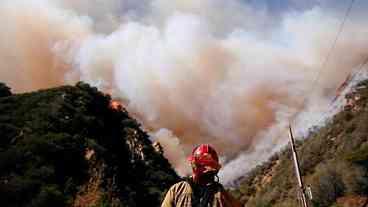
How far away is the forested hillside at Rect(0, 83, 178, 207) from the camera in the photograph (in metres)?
35.5

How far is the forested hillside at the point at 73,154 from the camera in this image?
3547 cm

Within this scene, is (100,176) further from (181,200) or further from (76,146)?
(181,200)

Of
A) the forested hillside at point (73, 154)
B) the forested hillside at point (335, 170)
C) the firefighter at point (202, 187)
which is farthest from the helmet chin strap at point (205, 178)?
the forested hillside at point (335, 170)

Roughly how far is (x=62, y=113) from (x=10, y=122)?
596cm

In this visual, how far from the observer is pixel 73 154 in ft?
140

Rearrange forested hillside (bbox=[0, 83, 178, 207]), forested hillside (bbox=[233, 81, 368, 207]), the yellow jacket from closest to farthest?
1. the yellow jacket
2. forested hillside (bbox=[0, 83, 178, 207])
3. forested hillside (bbox=[233, 81, 368, 207])

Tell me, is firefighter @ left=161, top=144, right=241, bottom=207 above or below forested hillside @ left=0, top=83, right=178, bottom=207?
below

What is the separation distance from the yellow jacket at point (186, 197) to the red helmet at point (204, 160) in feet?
0.49

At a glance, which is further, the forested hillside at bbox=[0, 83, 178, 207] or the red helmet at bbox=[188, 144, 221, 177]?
the forested hillside at bbox=[0, 83, 178, 207]

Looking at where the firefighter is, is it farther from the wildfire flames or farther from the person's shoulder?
the wildfire flames

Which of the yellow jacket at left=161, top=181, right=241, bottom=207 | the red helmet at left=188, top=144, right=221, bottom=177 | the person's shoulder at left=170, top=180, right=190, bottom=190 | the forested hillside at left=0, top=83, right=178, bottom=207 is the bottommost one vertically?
the yellow jacket at left=161, top=181, right=241, bottom=207

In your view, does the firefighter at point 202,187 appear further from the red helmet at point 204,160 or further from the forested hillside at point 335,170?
the forested hillside at point 335,170

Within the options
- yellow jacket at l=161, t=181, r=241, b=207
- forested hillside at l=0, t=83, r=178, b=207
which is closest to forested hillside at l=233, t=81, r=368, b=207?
forested hillside at l=0, t=83, r=178, b=207

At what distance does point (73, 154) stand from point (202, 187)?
3969 cm
